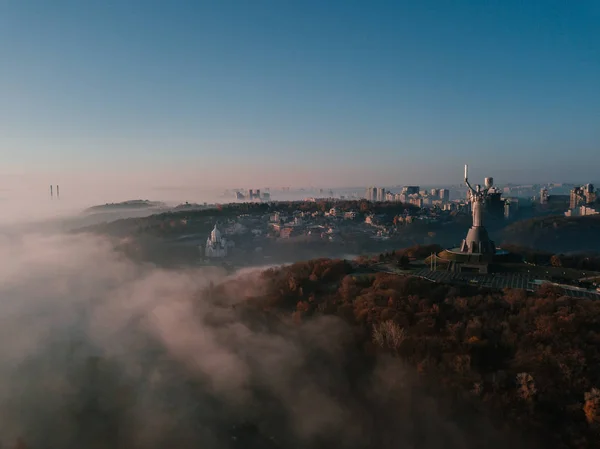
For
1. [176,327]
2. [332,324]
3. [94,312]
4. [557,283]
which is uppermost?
[557,283]

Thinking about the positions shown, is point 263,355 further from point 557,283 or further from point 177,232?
point 177,232

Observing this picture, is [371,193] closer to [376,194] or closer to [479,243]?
[376,194]

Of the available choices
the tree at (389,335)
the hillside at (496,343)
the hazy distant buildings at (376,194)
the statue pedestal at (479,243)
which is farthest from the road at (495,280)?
the hazy distant buildings at (376,194)

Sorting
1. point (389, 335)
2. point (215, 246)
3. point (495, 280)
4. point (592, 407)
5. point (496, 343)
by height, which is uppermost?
point (495, 280)

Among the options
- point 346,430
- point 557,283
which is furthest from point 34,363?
point 557,283

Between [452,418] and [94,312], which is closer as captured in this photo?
[452,418]

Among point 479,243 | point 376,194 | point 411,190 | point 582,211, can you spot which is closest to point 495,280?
point 479,243
